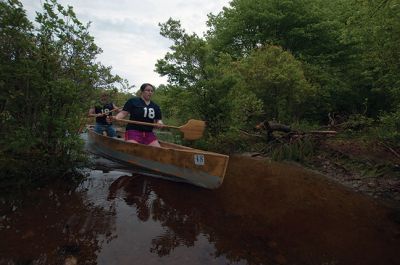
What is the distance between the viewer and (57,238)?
365cm

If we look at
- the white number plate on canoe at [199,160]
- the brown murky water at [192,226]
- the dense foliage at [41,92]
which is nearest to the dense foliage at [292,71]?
the brown murky water at [192,226]

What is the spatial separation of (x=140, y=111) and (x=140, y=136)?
0.80m

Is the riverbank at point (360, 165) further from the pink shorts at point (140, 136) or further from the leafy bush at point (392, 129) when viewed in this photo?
the pink shorts at point (140, 136)

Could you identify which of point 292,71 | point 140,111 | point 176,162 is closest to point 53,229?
point 176,162

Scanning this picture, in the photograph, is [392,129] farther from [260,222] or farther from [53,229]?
[53,229]

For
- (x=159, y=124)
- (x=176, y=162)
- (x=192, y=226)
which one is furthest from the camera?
(x=159, y=124)

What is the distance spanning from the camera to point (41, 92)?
5.23 m

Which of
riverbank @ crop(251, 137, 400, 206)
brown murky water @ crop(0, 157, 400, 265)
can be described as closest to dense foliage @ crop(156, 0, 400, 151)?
riverbank @ crop(251, 137, 400, 206)

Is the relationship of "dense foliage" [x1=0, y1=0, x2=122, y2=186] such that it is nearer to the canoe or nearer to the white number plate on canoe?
the canoe

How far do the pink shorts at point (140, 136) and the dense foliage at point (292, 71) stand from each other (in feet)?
10.7

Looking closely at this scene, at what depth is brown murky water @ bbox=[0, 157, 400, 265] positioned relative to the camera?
3.53 m

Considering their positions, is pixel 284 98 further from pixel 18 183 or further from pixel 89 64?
pixel 18 183

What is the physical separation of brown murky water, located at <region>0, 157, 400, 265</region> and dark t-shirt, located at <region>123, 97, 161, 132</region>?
160cm

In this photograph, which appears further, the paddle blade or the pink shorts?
the paddle blade
